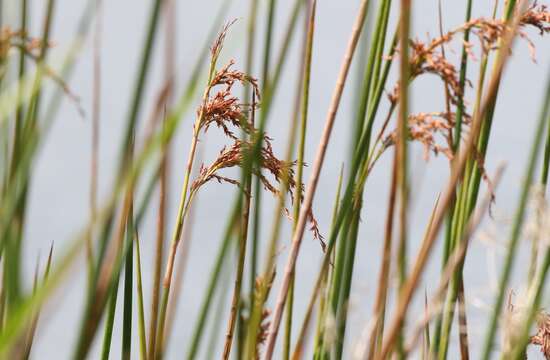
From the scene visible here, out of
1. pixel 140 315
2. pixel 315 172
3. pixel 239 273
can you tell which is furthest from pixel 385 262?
pixel 140 315

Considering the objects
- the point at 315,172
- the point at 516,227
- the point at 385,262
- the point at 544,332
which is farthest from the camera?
the point at 544,332

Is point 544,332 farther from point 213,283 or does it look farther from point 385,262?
point 213,283

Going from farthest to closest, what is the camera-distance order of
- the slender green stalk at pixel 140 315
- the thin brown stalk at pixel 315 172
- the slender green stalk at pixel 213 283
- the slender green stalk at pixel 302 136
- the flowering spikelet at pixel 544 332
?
the flowering spikelet at pixel 544 332
the slender green stalk at pixel 140 315
the slender green stalk at pixel 302 136
the thin brown stalk at pixel 315 172
the slender green stalk at pixel 213 283

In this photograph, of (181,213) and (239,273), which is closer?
(239,273)

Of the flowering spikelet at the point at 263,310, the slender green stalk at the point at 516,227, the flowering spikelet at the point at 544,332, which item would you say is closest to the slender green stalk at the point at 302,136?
the flowering spikelet at the point at 263,310

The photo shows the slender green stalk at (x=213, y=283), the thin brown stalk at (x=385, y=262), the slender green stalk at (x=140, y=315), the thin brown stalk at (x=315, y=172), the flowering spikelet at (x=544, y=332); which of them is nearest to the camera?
the slender green stalk at (x=213, y=283)

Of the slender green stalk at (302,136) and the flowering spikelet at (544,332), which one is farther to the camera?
the flowering spikelet at (544,332)

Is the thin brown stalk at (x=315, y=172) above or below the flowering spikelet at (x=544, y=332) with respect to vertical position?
above

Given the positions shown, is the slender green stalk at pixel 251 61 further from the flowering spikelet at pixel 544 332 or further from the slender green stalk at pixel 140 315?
the flowering spikelet at pixel 544 332
